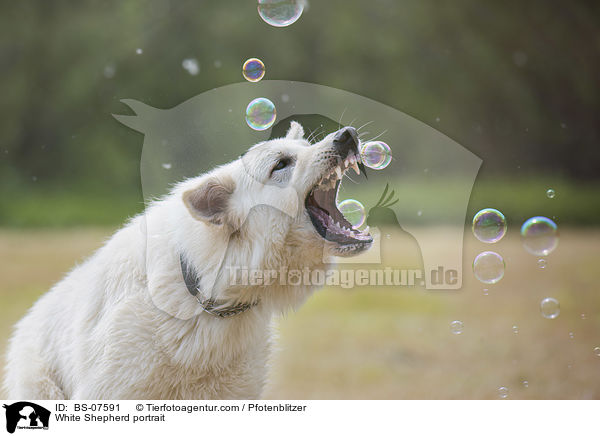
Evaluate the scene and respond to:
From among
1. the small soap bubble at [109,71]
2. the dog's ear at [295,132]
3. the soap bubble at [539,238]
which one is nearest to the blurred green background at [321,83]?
the small soap bubble at [109,71]

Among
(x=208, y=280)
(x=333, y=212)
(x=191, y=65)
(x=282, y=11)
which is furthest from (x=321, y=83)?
(x=208, y=280)

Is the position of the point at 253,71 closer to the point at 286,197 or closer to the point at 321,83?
the point at 286,197

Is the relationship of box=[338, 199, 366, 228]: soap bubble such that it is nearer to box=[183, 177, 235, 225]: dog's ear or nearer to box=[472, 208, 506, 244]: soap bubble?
box=[183, 177, 235, 225]: dog's ear

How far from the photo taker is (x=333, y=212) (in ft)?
9.62

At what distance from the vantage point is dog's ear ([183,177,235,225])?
259cm

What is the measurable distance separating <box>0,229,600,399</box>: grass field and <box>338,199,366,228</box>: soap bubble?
74cm

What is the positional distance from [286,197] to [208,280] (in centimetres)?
49

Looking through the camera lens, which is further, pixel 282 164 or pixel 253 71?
pixel 253 71

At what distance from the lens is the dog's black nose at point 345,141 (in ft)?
8.98

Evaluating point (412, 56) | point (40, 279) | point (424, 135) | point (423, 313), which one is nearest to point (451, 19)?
point (412, 56)

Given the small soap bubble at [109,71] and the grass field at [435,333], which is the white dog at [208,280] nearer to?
the grass field at [435,333]

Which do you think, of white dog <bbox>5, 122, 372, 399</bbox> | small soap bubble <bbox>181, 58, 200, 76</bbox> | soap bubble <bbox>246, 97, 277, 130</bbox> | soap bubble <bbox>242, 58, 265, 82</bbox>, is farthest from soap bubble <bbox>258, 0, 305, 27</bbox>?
small soap bubble <bbox>181, 58, 200, 76</bbox>
